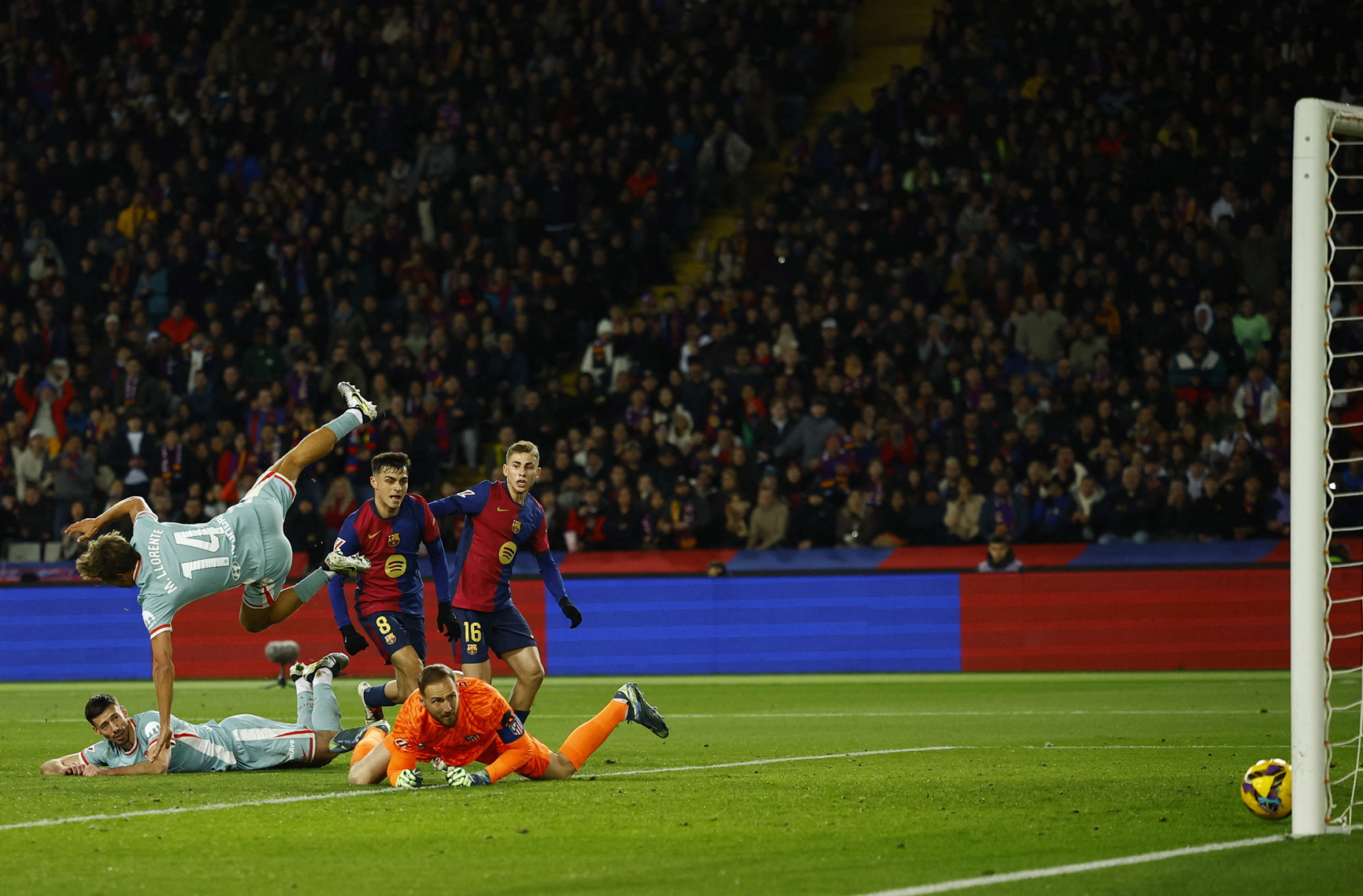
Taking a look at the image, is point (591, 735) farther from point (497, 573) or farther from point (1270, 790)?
point (1270, 790)

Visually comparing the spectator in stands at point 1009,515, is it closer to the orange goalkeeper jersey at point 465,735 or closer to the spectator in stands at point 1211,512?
the spectator in stands at point 1211,512

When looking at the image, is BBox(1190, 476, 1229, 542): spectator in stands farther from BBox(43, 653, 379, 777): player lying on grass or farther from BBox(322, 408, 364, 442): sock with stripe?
BBox(43, 653, 379, 777): player lying on grass

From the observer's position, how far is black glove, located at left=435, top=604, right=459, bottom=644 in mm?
11438

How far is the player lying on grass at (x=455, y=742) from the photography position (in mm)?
9016

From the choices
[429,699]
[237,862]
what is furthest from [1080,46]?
[237,862]

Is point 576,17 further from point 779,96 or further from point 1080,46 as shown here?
point 1080,46

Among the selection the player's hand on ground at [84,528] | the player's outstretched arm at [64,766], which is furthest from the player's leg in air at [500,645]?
the player's outstretched arm at [64,766]

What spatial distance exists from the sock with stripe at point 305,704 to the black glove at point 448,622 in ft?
3.04

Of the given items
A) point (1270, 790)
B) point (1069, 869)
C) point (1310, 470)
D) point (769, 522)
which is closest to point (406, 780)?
point (1069, 869)

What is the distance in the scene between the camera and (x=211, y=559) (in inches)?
425

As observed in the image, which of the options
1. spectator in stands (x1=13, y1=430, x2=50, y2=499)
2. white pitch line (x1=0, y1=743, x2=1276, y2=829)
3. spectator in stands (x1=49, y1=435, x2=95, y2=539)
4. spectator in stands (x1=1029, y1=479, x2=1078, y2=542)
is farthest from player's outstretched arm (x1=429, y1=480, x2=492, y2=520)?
spectator in stands (x1=13, y1=430, x2=50, y2=499)

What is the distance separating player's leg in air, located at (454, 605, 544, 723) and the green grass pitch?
0.72 m

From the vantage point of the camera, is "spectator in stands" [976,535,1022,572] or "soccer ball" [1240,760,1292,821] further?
"spectator in stands" [976,535,1022,572]

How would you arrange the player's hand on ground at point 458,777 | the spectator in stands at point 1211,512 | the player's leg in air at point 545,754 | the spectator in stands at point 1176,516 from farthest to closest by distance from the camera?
the spectator in stands at point 1176,516 < the spectator in stands at point 1211,512 < the player's leg in air at point 545,754 < the player's hand on ground at point 458,777
